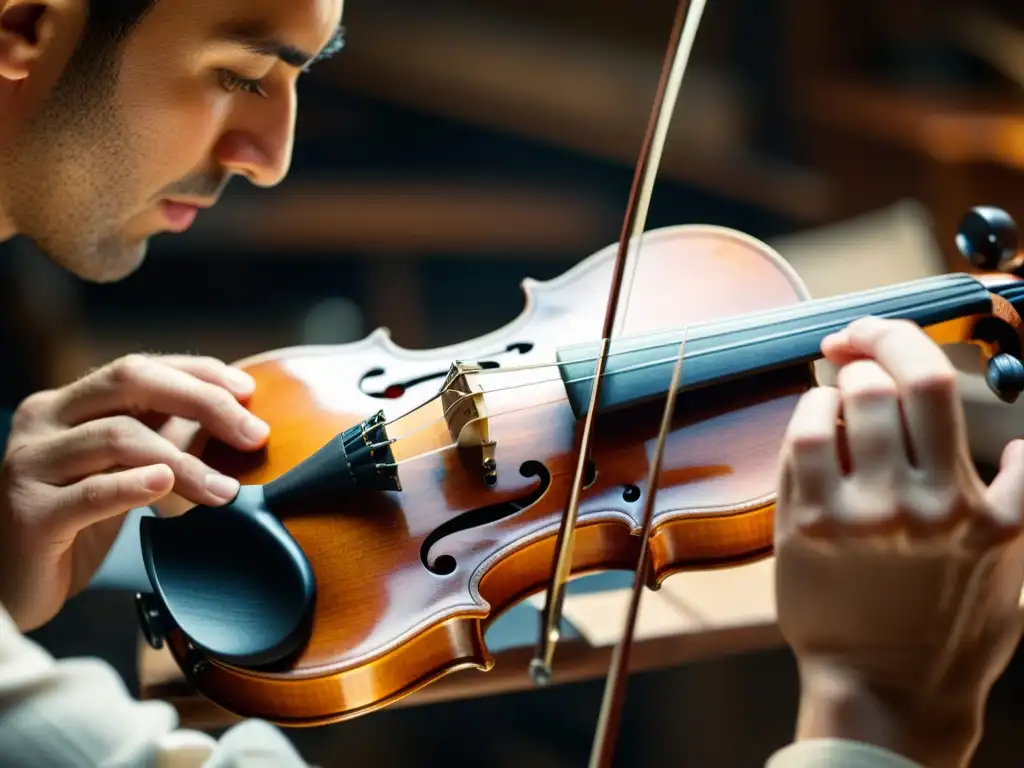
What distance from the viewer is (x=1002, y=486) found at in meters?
0.55

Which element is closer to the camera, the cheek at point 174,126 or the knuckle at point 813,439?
the knuckle at point 813,439

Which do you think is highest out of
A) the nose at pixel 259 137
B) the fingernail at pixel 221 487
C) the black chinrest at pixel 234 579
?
the nose at pixel 259 137

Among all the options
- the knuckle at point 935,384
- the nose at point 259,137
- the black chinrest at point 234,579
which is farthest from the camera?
the nose at point 259,137

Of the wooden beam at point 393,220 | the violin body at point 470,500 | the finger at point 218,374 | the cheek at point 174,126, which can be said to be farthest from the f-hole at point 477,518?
the wooden beam at point 393,220

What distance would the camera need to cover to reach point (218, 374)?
81cm

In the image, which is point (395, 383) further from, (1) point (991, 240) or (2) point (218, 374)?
(1) point (991, 240)

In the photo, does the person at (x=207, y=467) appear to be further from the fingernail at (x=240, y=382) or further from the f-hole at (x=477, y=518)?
the f-hole at (x=477, y=518)

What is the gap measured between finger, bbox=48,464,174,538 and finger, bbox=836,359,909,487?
435 millimetres

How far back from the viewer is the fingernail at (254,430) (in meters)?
0.77

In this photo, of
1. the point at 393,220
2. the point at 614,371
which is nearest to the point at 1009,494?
the point at 614,371

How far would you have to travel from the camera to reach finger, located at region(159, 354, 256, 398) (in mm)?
809

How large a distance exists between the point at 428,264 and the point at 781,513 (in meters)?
1.48

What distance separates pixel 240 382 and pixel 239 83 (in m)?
0.26

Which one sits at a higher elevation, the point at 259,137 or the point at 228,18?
the point at 228,18
